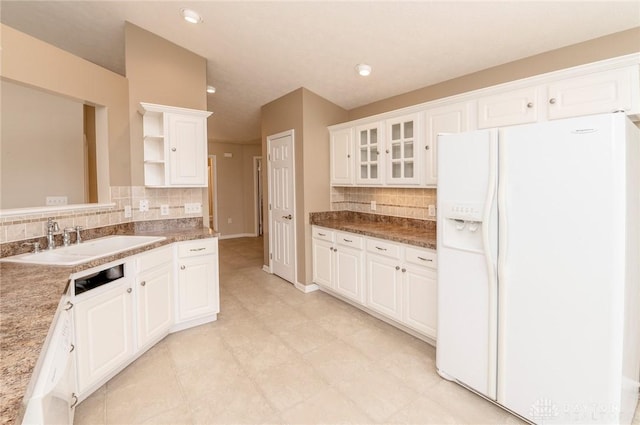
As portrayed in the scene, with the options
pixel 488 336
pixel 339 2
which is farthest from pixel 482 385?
pixel 339 2

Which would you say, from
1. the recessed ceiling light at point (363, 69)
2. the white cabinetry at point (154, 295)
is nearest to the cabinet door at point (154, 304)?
the white cabinetry at point (154, 295)

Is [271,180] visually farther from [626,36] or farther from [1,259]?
[626,36]

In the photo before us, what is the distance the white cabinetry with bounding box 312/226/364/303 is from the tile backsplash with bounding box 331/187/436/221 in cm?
63

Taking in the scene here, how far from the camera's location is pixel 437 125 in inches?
113

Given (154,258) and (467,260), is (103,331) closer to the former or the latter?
(154,258)

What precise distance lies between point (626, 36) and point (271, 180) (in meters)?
3.87

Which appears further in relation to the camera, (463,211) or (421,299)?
(421,299)

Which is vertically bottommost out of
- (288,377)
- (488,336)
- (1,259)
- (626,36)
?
(288,377)

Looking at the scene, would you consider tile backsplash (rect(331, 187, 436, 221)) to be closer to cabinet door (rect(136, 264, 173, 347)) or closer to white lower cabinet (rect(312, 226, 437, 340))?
white lower cabinet (rect(312, 226, 437, 340))

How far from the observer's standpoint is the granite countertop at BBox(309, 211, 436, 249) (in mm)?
2766

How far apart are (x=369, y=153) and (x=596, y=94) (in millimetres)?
2024

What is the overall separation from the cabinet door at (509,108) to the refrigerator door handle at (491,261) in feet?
2.60

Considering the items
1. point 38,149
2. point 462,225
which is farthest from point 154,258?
point 38,149

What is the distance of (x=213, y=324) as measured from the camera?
3115mm
